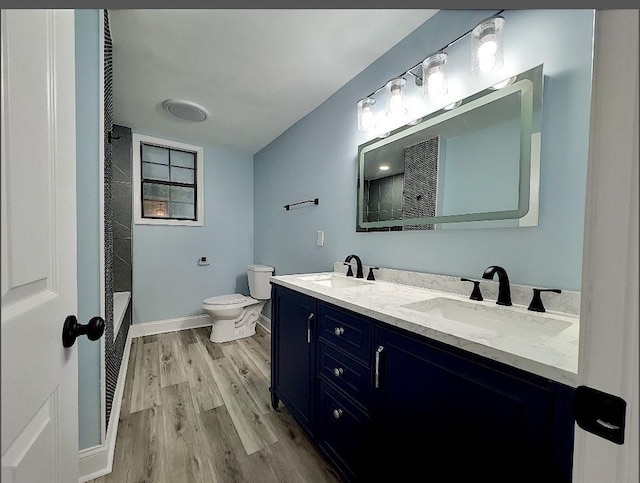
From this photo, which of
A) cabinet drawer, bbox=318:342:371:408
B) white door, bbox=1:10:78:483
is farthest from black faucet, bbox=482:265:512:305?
white door, bbox=1:10:78:483

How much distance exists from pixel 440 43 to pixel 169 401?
2.77 meters

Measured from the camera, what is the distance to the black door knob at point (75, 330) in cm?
56

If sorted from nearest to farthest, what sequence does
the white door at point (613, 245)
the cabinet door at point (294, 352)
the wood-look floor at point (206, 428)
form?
1. the white door at point (613, 245)
2. the wood-look floor at point (206, 428)
3. the cabinet door at point (294, 352)

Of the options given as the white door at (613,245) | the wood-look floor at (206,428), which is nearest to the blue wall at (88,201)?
the wood-look floor at (206,428)

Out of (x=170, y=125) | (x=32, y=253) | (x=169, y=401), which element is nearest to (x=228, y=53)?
(x=170, y=125)

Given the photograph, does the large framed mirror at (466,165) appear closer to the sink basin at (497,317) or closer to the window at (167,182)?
the sink basin at (497,317)

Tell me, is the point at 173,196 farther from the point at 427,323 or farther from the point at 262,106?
the point at 427,323

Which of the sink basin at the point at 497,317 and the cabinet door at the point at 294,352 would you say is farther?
the cabinet door at the point at 294,352

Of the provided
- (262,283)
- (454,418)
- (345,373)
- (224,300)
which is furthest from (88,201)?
(262,283)

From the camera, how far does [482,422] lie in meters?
0.70

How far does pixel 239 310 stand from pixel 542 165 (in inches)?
107

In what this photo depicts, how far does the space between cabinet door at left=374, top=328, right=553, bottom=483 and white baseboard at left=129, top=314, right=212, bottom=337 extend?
2909 millimetres

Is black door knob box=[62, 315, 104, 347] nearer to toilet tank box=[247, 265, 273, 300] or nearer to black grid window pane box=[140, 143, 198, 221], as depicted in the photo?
toilet tank box=[247, 265, 273, 300]

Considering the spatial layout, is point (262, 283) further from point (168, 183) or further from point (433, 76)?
point (433, 76)
